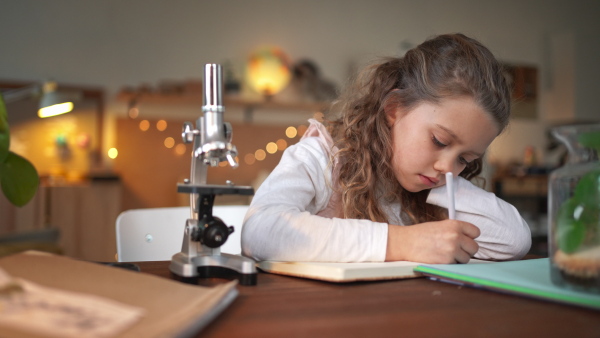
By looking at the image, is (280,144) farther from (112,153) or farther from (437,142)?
(437,142)

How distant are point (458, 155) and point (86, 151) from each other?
349 centimetres

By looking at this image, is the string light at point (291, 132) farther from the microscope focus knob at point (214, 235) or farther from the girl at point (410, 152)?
the microscope focus knob at point (214, 235)

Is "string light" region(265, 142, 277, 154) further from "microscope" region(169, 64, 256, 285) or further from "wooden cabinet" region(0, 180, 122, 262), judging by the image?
"microscope" region(169, 64, 256, 285)

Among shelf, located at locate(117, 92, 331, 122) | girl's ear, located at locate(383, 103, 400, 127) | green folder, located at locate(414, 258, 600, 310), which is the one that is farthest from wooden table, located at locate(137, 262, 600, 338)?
shelf, located at locate(117, 92, 331, 122)

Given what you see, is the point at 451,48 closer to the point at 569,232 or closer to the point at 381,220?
the point at 381,220

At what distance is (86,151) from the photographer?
4062mm

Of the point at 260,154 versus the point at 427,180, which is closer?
the point at 427,180

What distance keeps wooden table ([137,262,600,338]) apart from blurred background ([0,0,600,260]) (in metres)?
2.93

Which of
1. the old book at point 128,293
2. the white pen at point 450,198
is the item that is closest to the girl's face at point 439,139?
the white pen at point 450,198

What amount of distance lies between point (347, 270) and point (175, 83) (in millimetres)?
3662

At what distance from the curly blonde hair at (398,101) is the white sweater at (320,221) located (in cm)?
4

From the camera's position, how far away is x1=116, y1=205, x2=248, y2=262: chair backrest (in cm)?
117

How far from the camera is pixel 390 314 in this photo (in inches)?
21.2

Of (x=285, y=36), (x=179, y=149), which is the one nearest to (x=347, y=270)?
(x=179, y=149)
